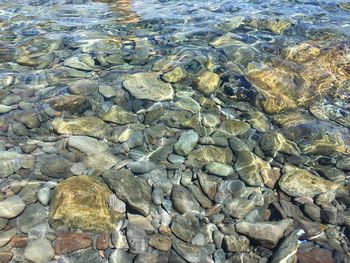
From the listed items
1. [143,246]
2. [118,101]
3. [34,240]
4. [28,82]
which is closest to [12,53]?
[28,82]

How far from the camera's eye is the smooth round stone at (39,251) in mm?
3131

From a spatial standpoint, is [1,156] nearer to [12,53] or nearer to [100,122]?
[100,122]

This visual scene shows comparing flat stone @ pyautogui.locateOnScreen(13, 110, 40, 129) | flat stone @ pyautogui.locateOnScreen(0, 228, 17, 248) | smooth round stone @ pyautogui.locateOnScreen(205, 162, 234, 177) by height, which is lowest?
smooth round stone @ pyautogui.locateOnScreen(205, 162, 234, 177)

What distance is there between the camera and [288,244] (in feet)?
11.0

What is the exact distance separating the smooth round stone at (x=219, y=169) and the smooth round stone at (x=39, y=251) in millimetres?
1972

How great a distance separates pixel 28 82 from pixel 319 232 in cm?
487

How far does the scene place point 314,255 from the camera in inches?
130

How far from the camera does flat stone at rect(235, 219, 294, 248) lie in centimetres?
340

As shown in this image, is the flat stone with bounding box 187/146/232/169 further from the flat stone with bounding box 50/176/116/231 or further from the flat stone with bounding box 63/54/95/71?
the flat stone with bounding box 63/54/95/71

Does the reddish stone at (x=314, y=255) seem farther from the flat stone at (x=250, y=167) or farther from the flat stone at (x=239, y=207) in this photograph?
the flat stone at (x=250, y=167)

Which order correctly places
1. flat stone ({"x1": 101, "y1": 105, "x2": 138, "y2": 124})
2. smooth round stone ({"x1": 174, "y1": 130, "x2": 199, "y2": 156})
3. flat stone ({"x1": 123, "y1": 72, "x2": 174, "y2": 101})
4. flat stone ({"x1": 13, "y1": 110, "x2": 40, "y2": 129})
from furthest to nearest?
flat stone ({"x1": 123, "y1": 72, "x2": 174, "y2": 101}) < flat stone ({"x1": 101, "y1": 105, "x2": 138, "y2": 124}) < flat stone ({"x1": 13, "y1": 110, "x2": 40, "y2": 129}) < smooth round stone ({"x1": 174, "y1": 130, "x2": 199, "y2": 156})

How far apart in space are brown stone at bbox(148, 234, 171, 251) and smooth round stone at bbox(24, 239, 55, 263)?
3.07 ft

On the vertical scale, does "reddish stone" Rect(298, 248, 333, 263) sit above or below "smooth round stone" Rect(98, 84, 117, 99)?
below

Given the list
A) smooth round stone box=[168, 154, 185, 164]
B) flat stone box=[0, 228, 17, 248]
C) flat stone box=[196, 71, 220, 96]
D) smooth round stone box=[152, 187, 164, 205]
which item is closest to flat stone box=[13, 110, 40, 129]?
flat stone box=[0, 228, 17, 248]
